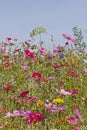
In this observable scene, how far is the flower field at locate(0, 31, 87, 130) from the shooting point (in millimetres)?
4199

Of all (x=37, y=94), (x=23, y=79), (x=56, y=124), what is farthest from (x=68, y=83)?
(x=56, y=124)

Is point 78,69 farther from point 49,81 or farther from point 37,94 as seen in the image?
point 37,94

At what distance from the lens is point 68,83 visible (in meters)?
6.48

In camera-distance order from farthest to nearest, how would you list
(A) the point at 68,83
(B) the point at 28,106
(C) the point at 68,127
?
(A) the point at 68,83, (B) the point at 28,106, (C) the point at 68,127

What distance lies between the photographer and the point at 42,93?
532 centimetres

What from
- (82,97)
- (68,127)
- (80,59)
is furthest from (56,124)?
(80,59)

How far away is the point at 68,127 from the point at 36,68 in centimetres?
295

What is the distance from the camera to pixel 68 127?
14.3ft

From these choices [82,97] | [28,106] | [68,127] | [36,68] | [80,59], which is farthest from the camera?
[80,59]

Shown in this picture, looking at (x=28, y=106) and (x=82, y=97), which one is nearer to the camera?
(x=28, y=106)

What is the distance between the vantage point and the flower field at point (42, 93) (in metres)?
4.20

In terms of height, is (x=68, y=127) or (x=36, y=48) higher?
(x=36, y=48)

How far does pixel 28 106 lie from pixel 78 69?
2.77 m

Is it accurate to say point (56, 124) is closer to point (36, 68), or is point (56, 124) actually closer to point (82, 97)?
point (82, 97)
